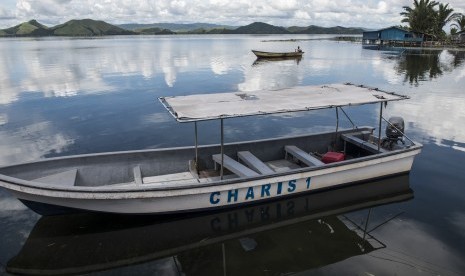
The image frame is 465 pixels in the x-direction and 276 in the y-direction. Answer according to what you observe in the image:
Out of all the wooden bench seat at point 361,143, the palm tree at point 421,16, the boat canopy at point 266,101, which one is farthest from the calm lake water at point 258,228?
the palm tree at point 421,16

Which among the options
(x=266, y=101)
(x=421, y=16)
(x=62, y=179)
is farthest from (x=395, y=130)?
(x=421, y=16)

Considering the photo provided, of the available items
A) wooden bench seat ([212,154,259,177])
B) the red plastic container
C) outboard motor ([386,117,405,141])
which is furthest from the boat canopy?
the red plastic container

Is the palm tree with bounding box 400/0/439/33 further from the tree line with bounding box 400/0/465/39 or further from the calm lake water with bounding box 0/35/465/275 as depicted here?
the calm lake water with bounding box 0/35/465/275

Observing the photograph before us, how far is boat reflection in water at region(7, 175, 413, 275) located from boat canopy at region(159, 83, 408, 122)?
3.22m

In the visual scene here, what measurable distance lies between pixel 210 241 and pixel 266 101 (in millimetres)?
4763

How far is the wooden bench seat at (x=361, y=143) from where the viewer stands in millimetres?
12756

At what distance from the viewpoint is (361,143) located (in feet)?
43.7

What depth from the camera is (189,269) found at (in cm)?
845

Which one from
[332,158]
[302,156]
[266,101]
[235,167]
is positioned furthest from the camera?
[332,158]

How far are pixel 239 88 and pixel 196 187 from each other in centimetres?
2388

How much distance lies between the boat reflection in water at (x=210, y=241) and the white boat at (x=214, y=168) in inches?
28.2

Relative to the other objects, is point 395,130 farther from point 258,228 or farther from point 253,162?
point 258,228

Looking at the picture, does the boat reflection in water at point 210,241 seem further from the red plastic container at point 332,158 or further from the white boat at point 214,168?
the red plastic container at point 332,158

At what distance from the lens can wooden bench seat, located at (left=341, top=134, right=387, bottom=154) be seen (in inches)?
502
